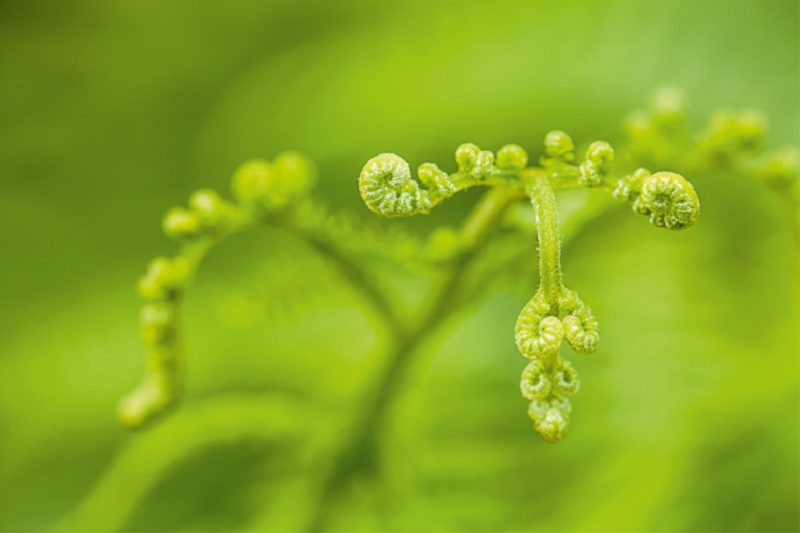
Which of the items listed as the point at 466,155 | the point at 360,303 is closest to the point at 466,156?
the point at 466,155

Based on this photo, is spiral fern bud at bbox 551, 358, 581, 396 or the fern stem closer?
spiral fern bud at bbox 551, 358, 581, 396

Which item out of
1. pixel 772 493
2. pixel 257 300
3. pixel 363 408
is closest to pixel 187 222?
pixel 257 300

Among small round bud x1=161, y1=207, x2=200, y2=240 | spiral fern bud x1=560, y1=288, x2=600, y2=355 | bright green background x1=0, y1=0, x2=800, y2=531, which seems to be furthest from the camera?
bright green background x1=0, y1=0, x2=800, y2=531

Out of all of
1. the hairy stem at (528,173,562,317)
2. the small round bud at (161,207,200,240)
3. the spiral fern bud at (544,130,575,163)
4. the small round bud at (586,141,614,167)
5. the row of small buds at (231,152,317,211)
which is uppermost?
the row of small buds at (231,152,317,211)

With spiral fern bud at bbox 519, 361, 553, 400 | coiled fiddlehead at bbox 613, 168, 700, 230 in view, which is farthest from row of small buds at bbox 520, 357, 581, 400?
coiled fiddlehead at bbox 613, 168, 700, 230

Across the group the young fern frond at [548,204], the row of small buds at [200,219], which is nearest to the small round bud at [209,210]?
the row of small buds at [200,219]

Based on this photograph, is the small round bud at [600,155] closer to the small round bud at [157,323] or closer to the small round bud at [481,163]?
Result: the small round bud at [481,163]

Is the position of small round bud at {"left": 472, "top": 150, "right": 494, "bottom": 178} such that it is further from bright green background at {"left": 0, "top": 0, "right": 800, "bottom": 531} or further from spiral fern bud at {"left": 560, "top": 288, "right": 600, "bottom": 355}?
bright green background at {"left": 0, "top": 0, "right": 800, "bottom": 531}

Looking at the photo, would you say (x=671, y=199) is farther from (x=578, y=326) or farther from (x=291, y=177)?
(x=291, y=177)
